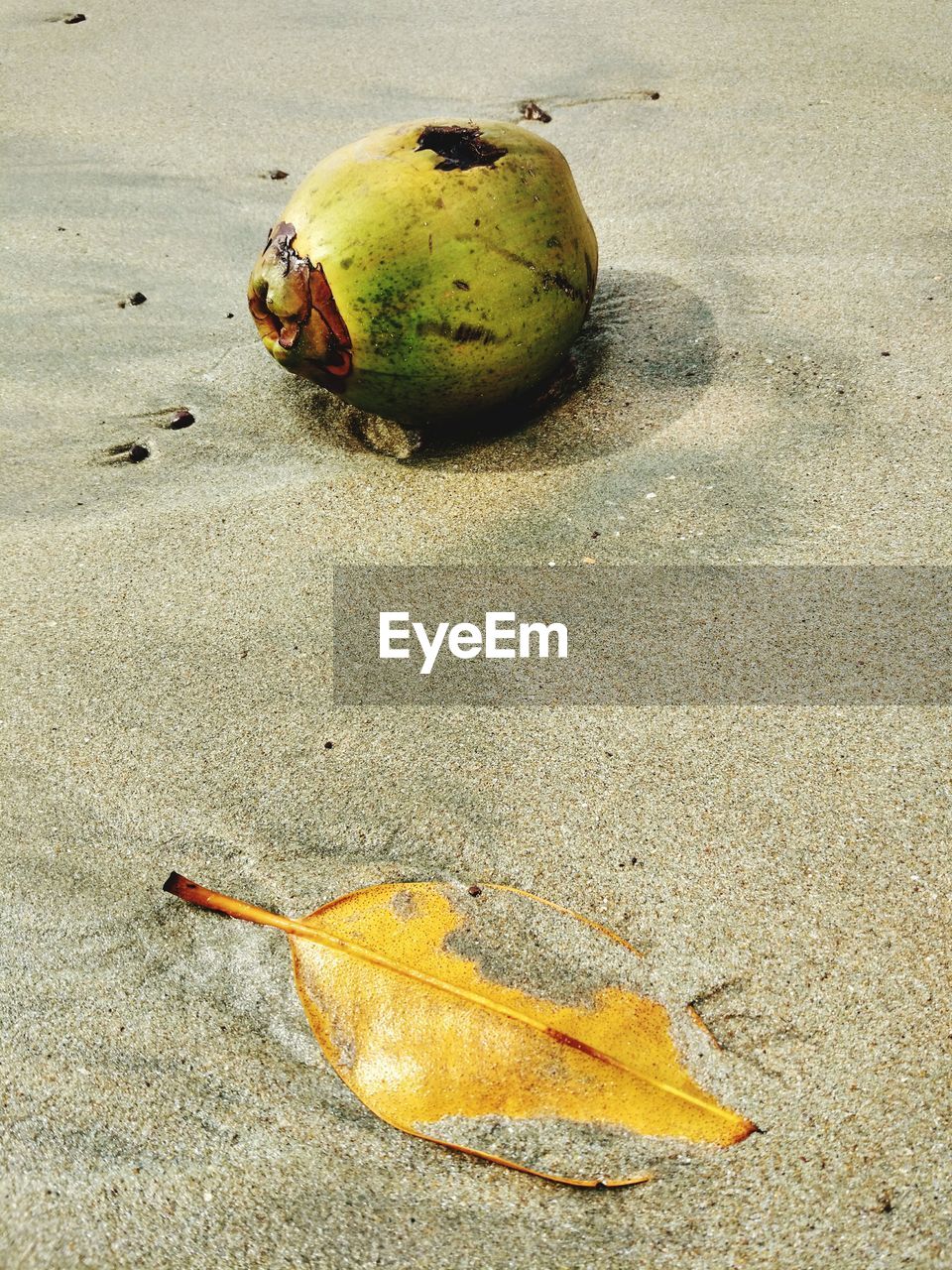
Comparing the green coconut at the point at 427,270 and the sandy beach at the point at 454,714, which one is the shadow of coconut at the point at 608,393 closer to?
the sandy beach at the point at 454,714

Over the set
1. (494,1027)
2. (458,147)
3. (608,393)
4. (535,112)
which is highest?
(458,147)

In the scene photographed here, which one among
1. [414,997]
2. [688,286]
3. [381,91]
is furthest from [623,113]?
[414,997]

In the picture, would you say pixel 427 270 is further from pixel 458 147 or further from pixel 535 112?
pixel 535 112

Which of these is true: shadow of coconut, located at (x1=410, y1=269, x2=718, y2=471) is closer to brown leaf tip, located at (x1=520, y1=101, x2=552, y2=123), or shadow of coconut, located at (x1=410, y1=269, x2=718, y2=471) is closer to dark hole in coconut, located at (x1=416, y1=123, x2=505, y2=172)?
dark hole in coconut, located at (x1=416, y1=123, x2=505, y2=172)

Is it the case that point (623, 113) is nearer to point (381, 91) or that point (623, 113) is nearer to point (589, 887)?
point (381, 91)

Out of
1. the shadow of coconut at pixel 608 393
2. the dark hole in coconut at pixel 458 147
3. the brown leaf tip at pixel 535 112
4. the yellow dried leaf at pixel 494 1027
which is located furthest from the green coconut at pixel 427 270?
the brown leaf tip at pixel 535 112

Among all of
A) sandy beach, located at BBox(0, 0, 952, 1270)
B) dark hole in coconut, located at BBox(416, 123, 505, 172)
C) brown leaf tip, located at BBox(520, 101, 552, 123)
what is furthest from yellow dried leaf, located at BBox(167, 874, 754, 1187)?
brown leaf tip, located at BBox(520, 101, 552, 123)

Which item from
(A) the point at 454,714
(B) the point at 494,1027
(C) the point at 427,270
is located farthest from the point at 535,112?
(B) the point at 494,1027
